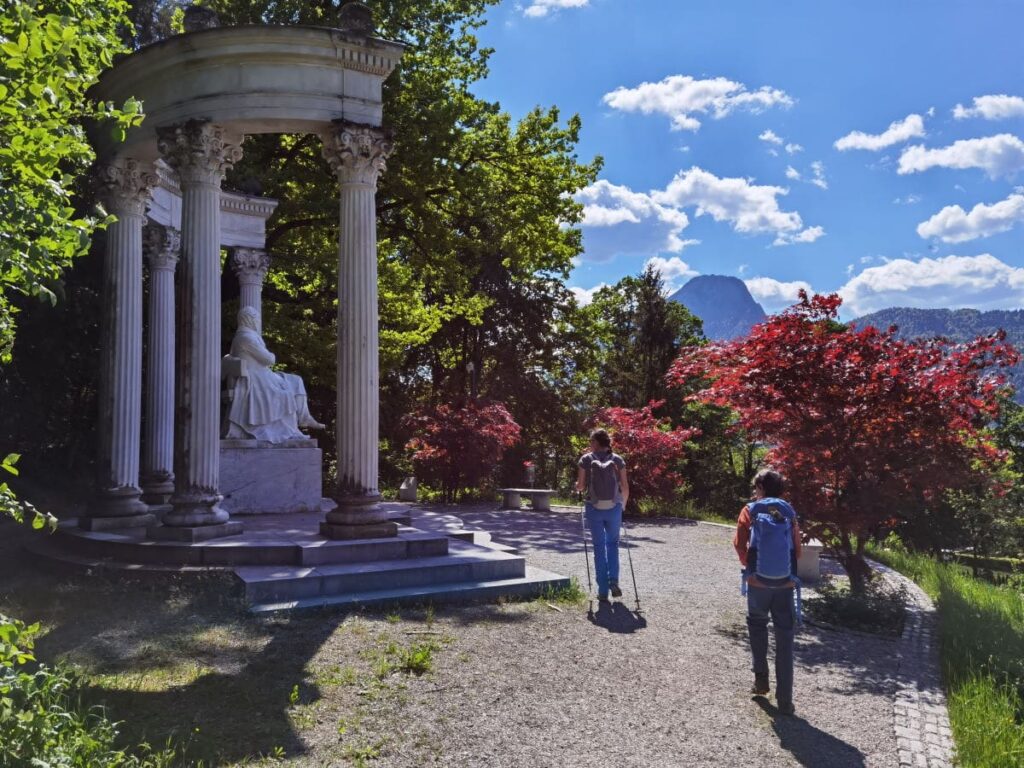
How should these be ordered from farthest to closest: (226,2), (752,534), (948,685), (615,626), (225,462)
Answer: (226,2), (225,462), (615,626), (948,685), (752,534)

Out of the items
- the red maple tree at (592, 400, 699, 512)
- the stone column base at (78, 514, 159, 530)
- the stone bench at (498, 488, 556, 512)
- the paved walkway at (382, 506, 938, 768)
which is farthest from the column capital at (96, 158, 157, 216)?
the red maple tree at (592, 400, 699, 512)

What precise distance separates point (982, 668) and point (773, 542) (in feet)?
8.31

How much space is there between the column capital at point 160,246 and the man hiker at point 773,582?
10.1m

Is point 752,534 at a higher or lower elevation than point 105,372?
lower

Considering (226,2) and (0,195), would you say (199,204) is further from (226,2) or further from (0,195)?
(226,2)

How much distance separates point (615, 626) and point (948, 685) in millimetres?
2659

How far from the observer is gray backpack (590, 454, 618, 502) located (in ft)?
25.0

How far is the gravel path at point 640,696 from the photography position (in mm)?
4211

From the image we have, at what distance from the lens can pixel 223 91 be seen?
8.80 meters

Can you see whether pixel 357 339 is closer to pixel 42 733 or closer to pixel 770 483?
pixel 770 483

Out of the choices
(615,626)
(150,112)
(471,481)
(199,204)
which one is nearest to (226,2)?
(150,112)

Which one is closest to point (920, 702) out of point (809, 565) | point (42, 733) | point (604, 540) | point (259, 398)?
point (604, 540)

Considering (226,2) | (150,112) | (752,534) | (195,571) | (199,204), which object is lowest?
(195,571)

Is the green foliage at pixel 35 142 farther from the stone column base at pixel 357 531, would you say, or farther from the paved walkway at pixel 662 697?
the stone column base at pixel 357 531
